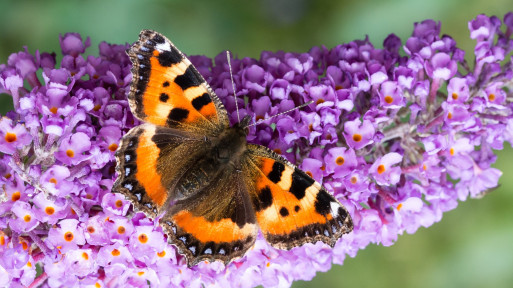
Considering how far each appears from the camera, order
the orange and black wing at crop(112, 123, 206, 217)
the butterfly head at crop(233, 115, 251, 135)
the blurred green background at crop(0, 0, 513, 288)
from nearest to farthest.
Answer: the orange and black wing at crop(112, 123, 206, 217), the butterfly head at crop(233, 115, 251, 135), the blurred green background at crop(0, 0, 513, 288)

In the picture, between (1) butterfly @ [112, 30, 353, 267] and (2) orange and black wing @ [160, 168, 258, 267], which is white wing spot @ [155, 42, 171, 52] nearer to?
(1) butterfly @ [112, 30, 353, 267]

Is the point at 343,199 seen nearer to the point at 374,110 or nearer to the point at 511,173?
the point at 374,110

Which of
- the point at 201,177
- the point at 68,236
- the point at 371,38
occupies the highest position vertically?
the point at 371,38

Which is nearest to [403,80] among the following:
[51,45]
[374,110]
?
[374,110]

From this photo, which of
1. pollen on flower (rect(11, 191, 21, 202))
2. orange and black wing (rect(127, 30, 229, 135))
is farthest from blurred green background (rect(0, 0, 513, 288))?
pollen on flower (rect(11, 191, 21, 202))

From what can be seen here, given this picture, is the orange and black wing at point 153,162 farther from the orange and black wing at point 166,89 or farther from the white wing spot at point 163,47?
the white wing spot at point 163,47

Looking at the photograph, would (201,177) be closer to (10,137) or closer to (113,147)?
(113,147)

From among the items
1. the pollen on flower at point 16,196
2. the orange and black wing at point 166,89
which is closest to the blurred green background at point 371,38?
the orange and black wing at point 166,89

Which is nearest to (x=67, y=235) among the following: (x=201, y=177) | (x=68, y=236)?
(x=68, y=236)
